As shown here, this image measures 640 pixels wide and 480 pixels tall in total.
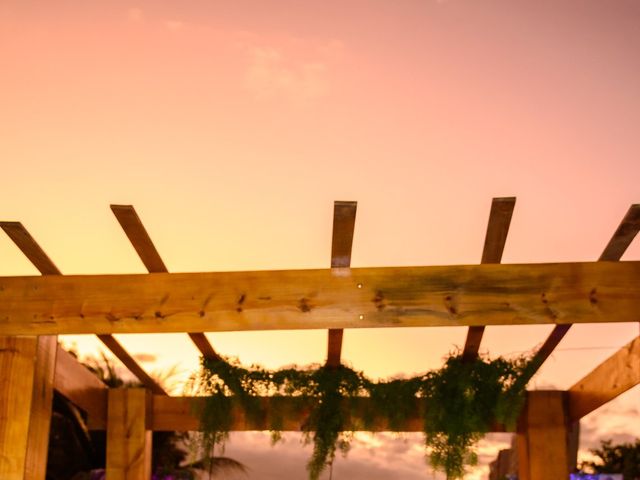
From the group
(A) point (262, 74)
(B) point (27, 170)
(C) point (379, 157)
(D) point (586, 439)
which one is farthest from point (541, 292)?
(D) point (586, 439)

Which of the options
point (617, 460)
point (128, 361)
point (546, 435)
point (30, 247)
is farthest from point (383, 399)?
point (617, 460)

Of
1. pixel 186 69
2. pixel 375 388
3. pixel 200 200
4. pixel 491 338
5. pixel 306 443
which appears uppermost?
pixel 186 69

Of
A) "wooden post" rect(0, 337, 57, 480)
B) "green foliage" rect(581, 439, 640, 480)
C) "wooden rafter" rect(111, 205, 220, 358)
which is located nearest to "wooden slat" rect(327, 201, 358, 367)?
"wooden rafter" rect(111, 205, 220, 358)

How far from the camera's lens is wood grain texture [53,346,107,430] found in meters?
4.78

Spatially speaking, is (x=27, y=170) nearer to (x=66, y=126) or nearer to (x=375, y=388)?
(x=66, y=126)

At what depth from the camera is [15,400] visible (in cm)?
338

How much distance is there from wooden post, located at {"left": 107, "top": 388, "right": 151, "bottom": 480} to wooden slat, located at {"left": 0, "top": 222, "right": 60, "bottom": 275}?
2.39 meters

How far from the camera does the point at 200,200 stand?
497 centimetres

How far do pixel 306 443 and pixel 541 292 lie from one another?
222cm

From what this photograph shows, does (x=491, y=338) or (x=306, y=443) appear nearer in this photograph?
(x=306, y=443)

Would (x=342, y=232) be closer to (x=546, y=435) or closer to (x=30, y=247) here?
(x=30, y=247)

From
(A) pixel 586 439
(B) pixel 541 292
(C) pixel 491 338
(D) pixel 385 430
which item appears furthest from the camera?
(A) pixel 586 439

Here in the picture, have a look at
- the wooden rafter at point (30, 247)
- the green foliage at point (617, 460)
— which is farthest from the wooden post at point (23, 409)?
the green foliage at point (617, 460)

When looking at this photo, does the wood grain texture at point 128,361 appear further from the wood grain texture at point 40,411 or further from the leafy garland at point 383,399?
the wood grain texture at point 40,411
